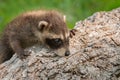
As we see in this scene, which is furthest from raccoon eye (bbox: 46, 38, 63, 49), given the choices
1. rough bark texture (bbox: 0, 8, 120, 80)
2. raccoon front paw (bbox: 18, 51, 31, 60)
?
raccoon front paw (bbox: 18, 51, 31, 60)

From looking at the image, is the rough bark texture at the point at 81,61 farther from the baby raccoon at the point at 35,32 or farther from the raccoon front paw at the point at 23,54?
the baby raccoon at the point at 35,32

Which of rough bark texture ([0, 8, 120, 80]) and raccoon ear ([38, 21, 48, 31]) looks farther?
raccoon ear ([38, 21, 48, 31])

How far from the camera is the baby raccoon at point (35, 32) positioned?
27.9 ft

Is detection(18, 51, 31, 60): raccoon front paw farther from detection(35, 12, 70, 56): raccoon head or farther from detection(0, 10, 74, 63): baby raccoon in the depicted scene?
detection(35, 12, 70, 56): raccoon head

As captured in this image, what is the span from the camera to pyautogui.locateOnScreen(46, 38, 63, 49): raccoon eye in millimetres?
8413

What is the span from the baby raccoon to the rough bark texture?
0.69 feet

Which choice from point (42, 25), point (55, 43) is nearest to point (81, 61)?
point (55, 43)

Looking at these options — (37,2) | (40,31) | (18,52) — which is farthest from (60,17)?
(37,2)

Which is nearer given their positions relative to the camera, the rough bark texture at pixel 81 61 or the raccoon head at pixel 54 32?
the rough bark texture at pixel 81 61

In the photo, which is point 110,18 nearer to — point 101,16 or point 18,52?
point 101,16

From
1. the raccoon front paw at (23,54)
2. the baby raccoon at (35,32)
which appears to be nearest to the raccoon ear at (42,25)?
the baby raccoon at (35,32)

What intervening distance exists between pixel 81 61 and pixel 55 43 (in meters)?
0.86

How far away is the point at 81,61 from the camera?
771 centimetres

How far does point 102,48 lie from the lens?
780cm
